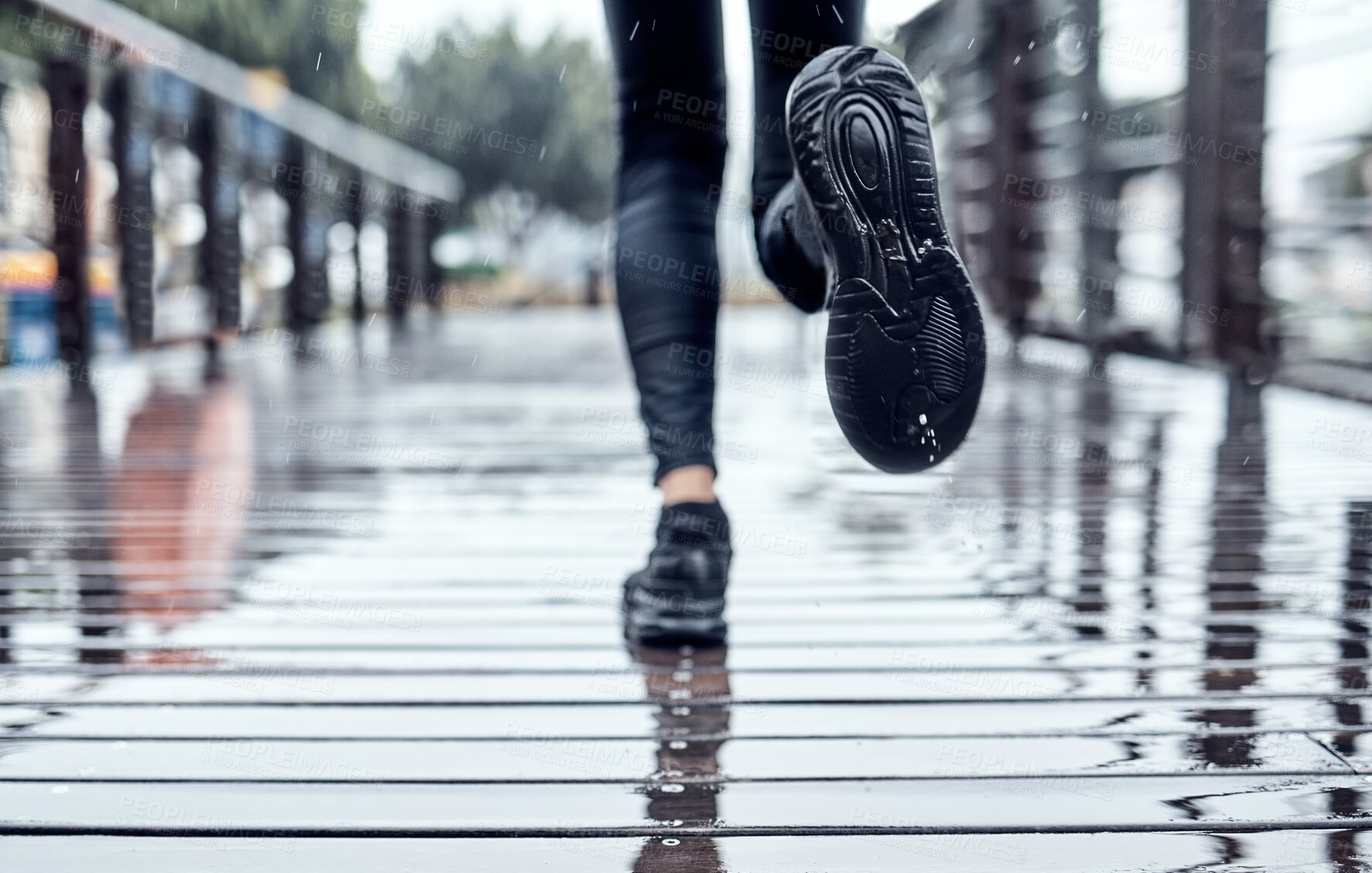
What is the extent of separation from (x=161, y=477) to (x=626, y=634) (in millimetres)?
1142

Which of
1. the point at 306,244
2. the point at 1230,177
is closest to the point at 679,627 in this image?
the point at 1230,177

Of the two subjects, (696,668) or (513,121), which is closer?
(696,668)

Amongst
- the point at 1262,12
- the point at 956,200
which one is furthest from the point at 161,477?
the point at 956,200

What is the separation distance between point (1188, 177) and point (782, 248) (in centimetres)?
249

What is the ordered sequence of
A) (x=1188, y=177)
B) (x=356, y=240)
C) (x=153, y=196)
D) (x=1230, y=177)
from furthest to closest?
1. (x=356, y=240)
2. (x=153, y=196)
3. (x=1188, y=177)
4. (x=1230, y=177)

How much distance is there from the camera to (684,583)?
3.24 ft

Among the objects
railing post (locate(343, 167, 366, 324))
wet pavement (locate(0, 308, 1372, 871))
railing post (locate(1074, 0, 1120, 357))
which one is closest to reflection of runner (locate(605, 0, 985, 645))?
wet pavement (locate(0, 308, 1372, 871))

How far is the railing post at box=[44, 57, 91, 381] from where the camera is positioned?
3.21 metres

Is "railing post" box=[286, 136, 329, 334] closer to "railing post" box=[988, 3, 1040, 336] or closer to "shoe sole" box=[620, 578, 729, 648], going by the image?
"railing post" box=[988, 3, 1040, 336]

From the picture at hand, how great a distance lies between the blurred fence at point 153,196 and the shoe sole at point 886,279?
271cm

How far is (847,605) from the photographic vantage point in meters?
1.10

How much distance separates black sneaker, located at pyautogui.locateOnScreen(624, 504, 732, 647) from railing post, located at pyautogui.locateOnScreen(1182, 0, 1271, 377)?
240 centimetres

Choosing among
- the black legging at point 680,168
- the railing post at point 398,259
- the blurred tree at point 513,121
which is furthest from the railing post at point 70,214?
the blurred tree at point 513,121

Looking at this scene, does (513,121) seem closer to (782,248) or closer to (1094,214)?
(1094,214)
